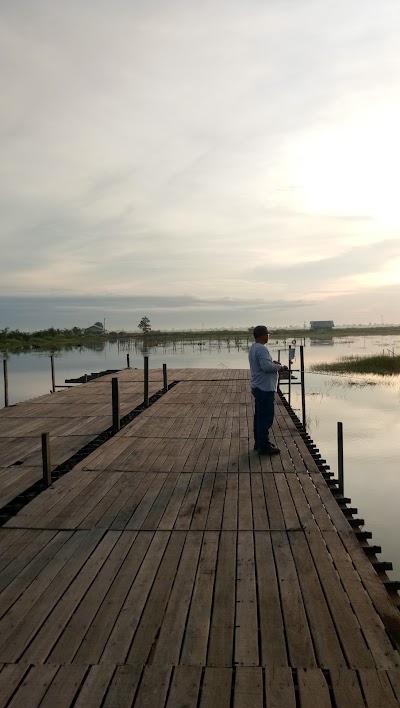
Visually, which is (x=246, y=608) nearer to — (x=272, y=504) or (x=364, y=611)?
(x=364, y=611)

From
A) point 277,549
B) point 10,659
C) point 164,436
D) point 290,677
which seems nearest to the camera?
point 290,677

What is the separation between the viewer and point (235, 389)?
1634cm

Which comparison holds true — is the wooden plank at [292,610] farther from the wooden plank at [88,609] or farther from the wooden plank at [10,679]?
the wooden plank at [10,679]

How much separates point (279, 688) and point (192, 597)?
41.4 inches

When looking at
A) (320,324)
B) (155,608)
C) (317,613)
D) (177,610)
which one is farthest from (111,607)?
(320,324)

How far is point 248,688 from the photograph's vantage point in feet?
8.83

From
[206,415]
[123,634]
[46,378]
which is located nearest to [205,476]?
[123,634]

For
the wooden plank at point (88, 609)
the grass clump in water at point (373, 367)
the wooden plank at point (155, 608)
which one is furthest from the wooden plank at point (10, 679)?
the grass clump in water at point (373, 367)

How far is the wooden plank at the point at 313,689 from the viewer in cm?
258

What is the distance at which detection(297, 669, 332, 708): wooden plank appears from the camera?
2578 mm

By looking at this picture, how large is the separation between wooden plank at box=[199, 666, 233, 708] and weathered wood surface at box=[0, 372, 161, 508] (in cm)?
399

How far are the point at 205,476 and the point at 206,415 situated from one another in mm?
4861

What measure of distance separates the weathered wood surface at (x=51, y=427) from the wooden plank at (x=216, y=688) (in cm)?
399

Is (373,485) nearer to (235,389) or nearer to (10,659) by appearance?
(235,389)
